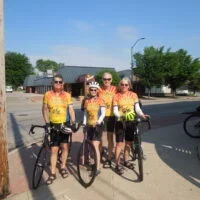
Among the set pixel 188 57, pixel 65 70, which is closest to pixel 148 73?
pixel 188 57

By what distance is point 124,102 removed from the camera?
5457mm

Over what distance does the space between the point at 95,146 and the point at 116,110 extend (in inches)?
29.3

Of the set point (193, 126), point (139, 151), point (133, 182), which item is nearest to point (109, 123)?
point (139, 151)

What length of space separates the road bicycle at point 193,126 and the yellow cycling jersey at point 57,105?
16.1 ft

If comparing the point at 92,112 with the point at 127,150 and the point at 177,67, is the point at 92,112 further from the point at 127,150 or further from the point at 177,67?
the point at 177,67

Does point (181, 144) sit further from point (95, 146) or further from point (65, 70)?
point (65, 70)

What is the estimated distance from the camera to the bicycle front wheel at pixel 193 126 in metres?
8.78

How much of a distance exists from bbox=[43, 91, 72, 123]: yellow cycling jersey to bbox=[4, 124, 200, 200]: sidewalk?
1.08 meters

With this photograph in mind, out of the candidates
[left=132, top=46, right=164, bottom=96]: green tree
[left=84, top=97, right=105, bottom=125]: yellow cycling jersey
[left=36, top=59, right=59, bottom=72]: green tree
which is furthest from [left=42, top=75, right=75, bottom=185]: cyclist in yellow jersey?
[left=36, top=59, right=59, bottom=72]: green tree

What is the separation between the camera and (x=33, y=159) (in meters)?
6.96

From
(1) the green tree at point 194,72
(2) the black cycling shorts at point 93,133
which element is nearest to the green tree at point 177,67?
(1) the green tree at point 194,72

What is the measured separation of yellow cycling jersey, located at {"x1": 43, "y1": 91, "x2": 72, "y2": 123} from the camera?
5172 millimetres

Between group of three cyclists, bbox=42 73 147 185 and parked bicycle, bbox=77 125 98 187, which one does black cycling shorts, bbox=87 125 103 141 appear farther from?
parked bicycle, bbox=77 125 98 187

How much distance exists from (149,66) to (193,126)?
1287 inches
